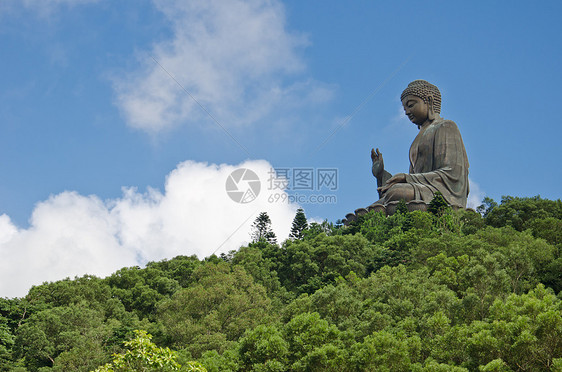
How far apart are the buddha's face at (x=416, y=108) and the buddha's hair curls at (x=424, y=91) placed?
19cm

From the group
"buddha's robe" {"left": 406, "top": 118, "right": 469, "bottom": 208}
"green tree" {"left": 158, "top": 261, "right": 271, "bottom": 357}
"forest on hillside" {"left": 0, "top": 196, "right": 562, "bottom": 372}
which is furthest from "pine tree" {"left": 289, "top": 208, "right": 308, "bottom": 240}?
"green tree" {"left": 158, "top": 261, "right": 271, "bottom": 357}

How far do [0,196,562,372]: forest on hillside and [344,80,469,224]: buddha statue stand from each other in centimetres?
127

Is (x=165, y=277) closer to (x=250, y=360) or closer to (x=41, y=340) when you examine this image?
(x=41, y=340)

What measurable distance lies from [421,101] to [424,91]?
1.59 ft

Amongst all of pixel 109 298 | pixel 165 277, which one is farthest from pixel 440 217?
pixel 109 298

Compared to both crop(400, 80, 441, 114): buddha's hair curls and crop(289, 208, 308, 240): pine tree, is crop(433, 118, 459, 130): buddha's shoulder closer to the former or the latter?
crop(400, 80, 441, 114): buddha's hair curls

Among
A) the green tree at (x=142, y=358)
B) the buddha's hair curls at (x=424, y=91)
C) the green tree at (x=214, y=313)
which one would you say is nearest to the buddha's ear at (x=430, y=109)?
the buddha's hair curls at (x=424, y=91)

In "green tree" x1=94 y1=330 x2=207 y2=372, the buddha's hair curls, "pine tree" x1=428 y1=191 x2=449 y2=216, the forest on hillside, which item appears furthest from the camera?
the buddha's hair curls

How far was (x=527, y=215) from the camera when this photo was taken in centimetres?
2294

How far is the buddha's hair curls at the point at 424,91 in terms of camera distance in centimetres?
3200

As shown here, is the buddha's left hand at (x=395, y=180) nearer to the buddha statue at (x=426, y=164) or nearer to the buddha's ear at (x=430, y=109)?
the buddha statue at (x=426, y=164)

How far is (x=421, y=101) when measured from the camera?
105 ft

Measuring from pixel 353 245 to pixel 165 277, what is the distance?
6.64 meters

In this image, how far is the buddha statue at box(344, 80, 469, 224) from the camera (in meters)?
29.2
